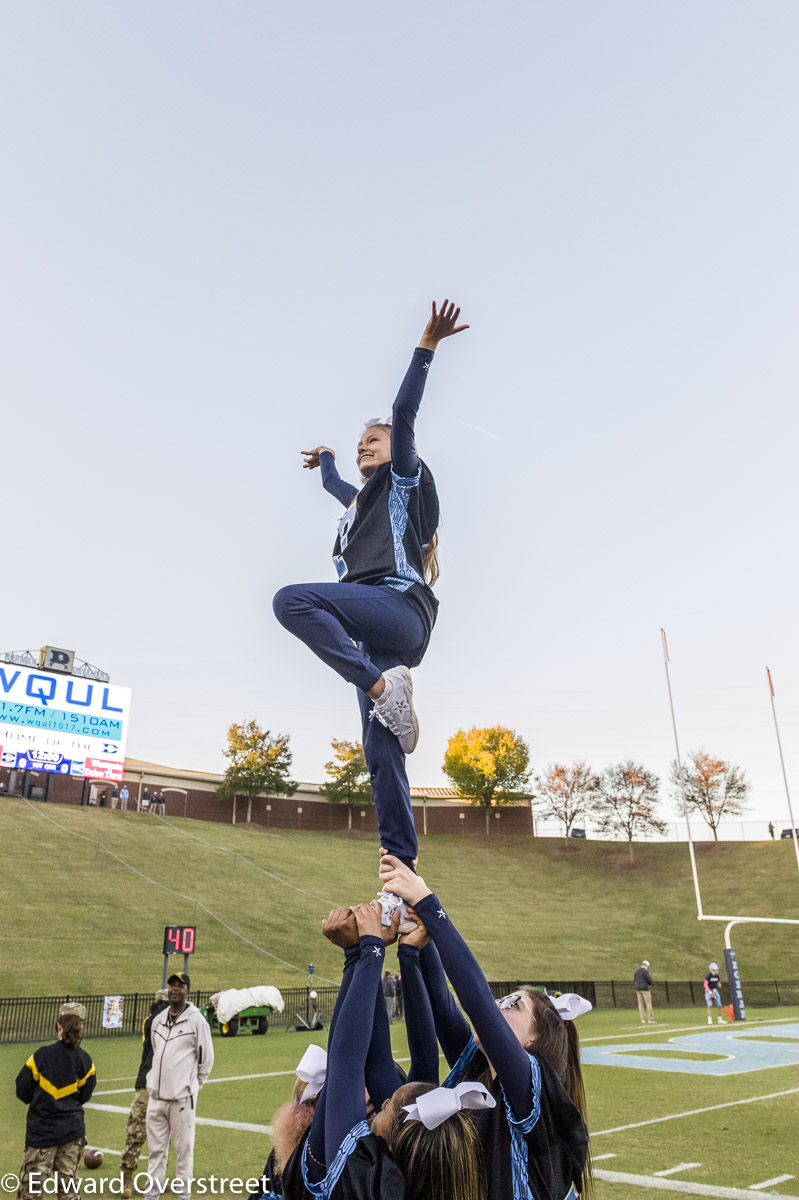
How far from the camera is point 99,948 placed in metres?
26.3

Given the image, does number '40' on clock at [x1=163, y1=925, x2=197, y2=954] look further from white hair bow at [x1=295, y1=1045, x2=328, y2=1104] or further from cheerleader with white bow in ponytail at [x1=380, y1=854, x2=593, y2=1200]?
cheerleader with white bow in ponytail at [x1=380, y1=854, x2=593, y2=1200]

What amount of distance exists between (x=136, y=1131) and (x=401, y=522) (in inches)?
A: 273

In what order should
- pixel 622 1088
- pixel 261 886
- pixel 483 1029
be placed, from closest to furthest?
1. pixel 483 1029
2. pixel 622 1088
3. pixel 261 886

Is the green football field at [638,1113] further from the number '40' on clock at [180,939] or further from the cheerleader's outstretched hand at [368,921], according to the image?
the cheerleader's outstretched hand at [368,921]

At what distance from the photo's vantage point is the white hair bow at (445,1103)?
2.31 metres

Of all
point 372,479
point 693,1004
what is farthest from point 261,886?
A: point 372,479

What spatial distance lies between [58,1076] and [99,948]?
22241 mm

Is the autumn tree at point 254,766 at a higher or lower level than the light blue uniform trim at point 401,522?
higher

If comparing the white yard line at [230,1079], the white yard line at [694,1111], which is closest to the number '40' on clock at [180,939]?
the white yard line at [230,1079]

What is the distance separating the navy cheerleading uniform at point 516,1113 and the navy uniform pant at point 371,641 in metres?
0.71

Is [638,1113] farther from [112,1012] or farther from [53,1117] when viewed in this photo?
[112,1012]

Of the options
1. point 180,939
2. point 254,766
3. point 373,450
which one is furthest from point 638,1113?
point 254,766

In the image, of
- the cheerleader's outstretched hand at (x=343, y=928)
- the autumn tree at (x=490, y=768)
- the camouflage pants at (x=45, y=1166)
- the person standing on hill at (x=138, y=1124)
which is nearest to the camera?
the cheerleader's outstretched hand at (x=343, y=928)

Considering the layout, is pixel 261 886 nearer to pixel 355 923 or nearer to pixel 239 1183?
pixel 239 1183
